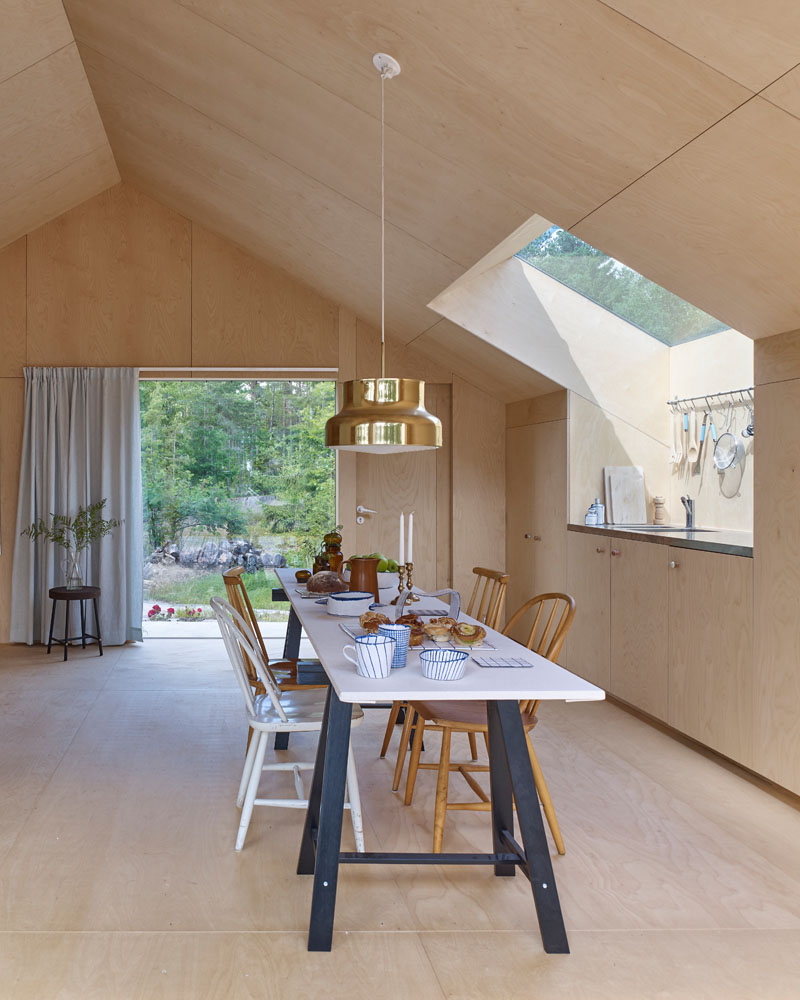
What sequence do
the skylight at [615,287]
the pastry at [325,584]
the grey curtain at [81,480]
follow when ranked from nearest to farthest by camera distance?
the pastry at [325,584] → the skylight at [615,287] → the grey curtain at [81,480]

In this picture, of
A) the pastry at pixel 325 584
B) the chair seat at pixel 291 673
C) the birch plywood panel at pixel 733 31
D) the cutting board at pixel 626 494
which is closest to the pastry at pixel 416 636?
the chair seat at pixel 291 673

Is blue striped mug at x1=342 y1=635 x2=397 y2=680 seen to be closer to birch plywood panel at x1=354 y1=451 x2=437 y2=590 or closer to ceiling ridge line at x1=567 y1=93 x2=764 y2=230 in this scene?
ceiling ridge line at x1=567 y1=93 x2=764 y2=230

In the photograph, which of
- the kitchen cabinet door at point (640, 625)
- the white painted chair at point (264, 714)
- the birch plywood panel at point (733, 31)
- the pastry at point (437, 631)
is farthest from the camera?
the kitchen cabinet door at point (640, 625)

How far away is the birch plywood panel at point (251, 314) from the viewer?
6.80 meters

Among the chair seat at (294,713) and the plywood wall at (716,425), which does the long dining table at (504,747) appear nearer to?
the chair seat at (294,713)

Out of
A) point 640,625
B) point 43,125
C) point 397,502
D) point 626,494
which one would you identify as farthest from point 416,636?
point 397,502

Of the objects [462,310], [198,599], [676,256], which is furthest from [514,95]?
[198,599]

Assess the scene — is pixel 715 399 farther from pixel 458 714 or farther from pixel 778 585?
pixel 458 714

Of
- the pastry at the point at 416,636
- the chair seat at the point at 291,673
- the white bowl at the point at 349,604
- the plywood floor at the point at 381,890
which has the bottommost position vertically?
the plywood floor at the point at 381,890

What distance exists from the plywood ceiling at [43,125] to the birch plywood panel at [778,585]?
12.1 ft

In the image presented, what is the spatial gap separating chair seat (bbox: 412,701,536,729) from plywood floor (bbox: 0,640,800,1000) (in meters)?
0.44

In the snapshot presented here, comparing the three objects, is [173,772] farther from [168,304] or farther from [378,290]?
[168,304]

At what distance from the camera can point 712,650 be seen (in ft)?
12.8

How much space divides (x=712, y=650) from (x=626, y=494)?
1643 millimetres
